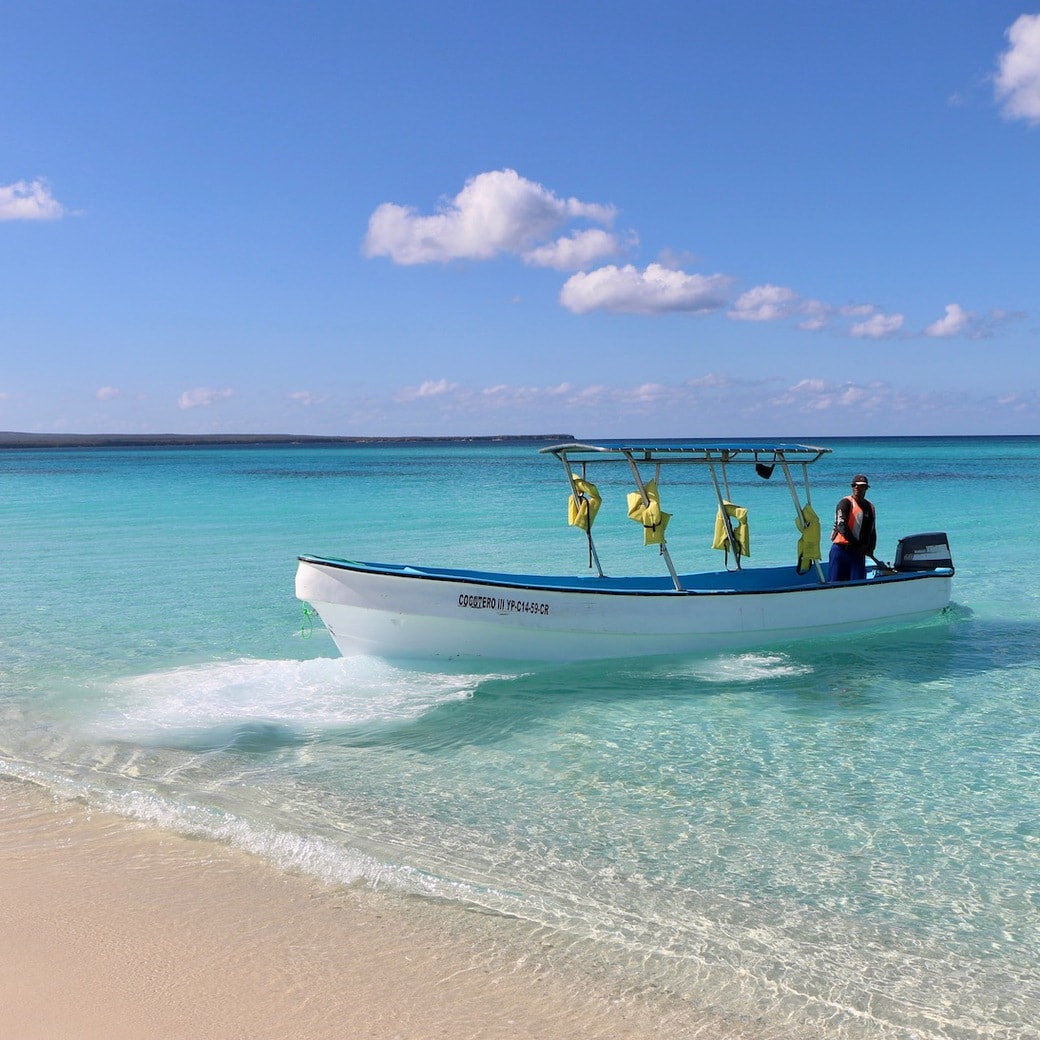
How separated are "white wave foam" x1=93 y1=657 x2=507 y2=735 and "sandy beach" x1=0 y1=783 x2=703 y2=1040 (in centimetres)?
301

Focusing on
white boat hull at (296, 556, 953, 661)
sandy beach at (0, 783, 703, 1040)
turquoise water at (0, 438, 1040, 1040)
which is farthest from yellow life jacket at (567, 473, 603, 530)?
sandy beach at (0, 783, 703, 1040)

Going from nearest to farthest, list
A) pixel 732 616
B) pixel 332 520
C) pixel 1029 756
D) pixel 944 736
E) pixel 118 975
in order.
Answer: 1. pixel 118 975
2. pixel 1029 756
3. pixel 944 736
4. pixel 732 616
5. pixel 332 520

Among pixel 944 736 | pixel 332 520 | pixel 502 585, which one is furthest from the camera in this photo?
pixel 332 520

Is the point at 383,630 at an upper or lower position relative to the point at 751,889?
upper

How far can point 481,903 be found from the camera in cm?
537

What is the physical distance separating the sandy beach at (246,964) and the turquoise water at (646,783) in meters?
0.35

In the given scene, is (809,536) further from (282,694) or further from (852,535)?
(282,694)

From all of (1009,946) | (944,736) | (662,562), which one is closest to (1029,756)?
(944,736)

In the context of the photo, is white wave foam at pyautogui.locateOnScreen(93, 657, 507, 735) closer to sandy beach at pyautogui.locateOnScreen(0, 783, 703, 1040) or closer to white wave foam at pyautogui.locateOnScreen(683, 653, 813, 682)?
white wave foam at pyautogui.locateOnScreen(683, 653, 813, 682)

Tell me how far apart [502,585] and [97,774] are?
4.19 m

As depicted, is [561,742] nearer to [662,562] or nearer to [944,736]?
[944,736]

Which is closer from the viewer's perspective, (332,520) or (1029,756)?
(1029,756)

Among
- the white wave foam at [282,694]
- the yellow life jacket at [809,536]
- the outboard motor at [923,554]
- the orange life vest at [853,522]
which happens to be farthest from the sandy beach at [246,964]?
the outboard motor at [923,554]

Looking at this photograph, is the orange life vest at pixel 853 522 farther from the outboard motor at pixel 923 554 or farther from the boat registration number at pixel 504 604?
the boat registration number at pixel 504 604
